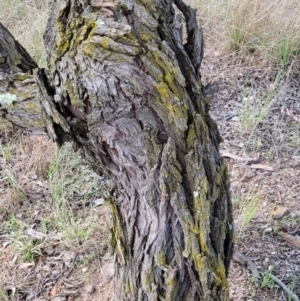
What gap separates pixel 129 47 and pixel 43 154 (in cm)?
144

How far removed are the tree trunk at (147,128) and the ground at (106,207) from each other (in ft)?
2.36

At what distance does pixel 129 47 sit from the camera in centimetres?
92

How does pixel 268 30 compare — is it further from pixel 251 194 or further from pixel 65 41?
pixel 65 41

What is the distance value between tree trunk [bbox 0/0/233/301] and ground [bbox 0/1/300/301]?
0.72 meters

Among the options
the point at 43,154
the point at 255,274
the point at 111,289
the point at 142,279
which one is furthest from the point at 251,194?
the point at 142,279

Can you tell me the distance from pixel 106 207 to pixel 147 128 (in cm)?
116

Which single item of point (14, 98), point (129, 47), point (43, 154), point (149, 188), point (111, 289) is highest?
point (129, 47)

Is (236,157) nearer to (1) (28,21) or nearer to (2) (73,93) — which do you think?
(2) (73,93)

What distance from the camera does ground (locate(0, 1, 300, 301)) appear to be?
71.0 inches

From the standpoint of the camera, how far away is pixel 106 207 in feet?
6.79

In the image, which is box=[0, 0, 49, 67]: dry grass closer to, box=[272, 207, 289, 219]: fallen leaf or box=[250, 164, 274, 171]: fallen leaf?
box=[250, 164, 274, 171]: fallen leaf

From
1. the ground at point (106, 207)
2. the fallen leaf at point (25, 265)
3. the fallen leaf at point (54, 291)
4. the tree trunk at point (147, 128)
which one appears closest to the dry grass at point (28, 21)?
→ the ground at point (106, 207)

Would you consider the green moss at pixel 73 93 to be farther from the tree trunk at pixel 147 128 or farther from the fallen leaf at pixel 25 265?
the fallen leaf at pixel 25 265

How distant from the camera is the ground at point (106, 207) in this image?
1.80m
